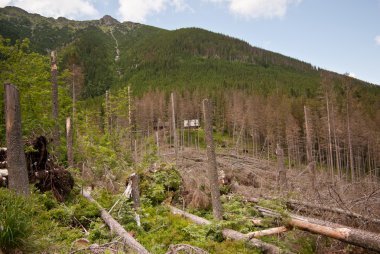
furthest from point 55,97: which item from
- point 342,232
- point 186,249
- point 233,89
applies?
point 233,89

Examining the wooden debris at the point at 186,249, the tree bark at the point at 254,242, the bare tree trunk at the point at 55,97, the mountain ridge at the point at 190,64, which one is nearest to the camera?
the wooden debris at the point at 186,249

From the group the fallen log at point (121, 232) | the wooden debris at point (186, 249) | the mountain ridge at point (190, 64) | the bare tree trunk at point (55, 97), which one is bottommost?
the wooden debris at point (186, 249)

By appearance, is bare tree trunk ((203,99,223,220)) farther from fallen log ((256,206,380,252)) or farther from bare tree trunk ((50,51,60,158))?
bare tree trunk ((50,51,60,158))

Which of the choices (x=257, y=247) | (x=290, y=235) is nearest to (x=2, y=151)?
(x=257, y=247)

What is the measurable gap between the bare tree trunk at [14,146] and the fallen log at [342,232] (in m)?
6.85

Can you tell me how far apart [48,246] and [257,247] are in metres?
4.71

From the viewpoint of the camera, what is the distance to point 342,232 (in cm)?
Result: 673

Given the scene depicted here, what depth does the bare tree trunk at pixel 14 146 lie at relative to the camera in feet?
25.8

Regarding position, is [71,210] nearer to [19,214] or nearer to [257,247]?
[19,214]

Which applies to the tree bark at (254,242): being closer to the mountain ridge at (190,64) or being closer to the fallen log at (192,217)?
the fallen log at (192,217)

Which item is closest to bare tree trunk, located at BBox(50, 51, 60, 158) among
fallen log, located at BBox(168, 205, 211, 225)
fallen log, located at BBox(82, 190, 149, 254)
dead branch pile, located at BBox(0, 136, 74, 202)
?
dead branch pile, located at BBox(0, 136, 74, 202)

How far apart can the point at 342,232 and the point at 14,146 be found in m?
7.90

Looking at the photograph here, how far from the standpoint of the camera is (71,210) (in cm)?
936

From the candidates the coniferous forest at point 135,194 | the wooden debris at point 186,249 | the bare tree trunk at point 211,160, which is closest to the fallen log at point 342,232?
the coniferous forest at point 135,194
